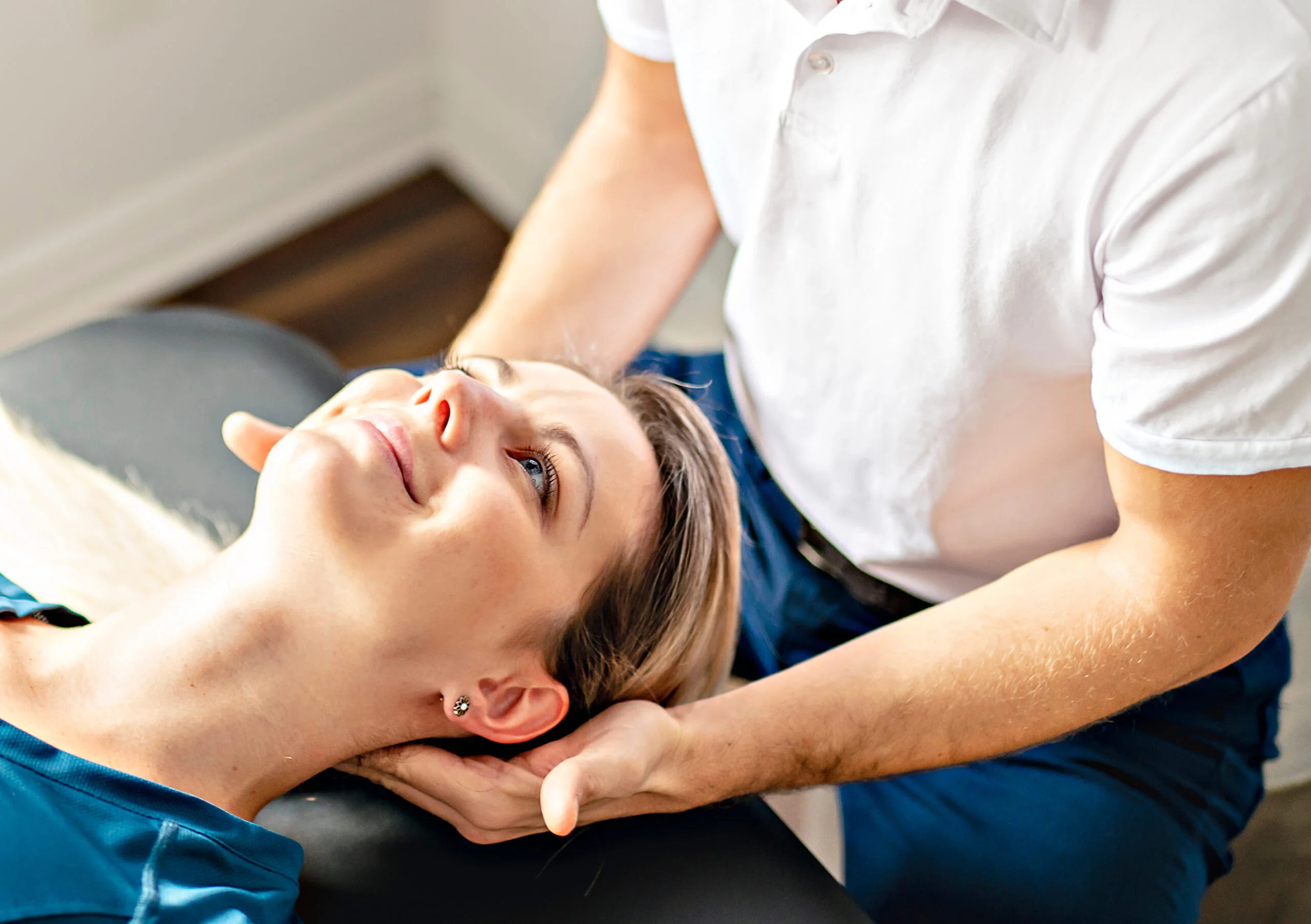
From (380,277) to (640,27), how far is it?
1408mm

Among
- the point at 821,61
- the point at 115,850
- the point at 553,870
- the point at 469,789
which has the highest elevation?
the point at 821,61

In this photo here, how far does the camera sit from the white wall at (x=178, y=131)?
2193 mm

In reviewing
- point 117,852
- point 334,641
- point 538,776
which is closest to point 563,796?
point 538,776

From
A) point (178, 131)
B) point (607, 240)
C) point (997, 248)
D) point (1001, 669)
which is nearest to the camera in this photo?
point (997, 248)

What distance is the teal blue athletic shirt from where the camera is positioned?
37.1 inches

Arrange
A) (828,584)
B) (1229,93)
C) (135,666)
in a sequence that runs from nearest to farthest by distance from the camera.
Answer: (1229,93) < (135,666) < (828,584)

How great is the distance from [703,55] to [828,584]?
646 mm

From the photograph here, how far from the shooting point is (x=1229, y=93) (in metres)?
0.87

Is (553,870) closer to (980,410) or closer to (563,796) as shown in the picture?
(563,796)

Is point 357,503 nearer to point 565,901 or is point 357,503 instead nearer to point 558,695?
point 558,695

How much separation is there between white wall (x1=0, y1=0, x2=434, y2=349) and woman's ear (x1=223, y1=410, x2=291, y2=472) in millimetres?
1254

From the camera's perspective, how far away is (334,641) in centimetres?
108

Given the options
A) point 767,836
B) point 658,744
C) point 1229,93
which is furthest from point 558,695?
point 1229,93

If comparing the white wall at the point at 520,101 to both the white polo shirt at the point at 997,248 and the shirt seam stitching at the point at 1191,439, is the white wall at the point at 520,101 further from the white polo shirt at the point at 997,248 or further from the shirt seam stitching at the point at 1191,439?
the shirt seam stitching at the point at 1191,439
